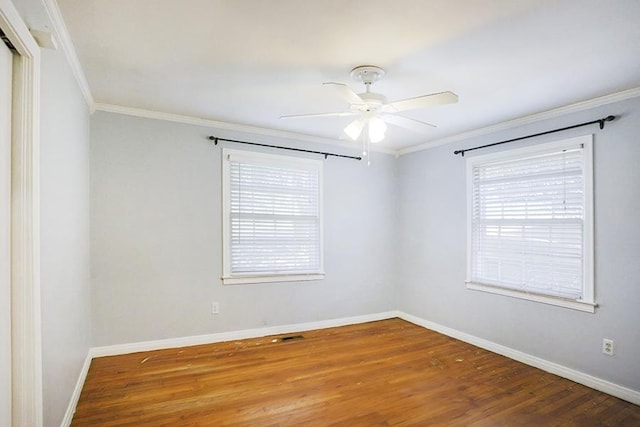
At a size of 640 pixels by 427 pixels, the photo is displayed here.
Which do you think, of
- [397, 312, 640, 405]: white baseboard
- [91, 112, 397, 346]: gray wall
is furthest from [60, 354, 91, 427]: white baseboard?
[397, 312, 640, 405]: white baseboard

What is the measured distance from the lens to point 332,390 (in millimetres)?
2789

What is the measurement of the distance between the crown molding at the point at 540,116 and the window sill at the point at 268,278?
229 centimetres

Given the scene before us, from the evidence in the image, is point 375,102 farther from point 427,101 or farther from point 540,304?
point 540,304

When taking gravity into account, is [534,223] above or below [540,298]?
Answer: above

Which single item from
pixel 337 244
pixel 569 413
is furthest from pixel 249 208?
pixel 569 413

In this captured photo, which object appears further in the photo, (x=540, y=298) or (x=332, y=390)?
(x=540, y=298)

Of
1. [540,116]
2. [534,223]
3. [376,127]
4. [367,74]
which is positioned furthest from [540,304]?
[367,74]

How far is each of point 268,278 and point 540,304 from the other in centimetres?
287

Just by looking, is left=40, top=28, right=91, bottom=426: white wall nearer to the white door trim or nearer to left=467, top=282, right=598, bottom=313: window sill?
the white door trim

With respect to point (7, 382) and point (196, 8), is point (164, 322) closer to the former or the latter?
point (7, 382)

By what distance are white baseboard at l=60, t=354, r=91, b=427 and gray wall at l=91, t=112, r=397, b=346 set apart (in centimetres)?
36

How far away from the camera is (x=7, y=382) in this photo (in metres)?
1.40

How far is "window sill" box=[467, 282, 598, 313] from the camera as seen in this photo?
9.91 ft

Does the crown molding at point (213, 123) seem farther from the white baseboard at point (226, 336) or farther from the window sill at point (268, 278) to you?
the white baseboard at point (226, 336)
